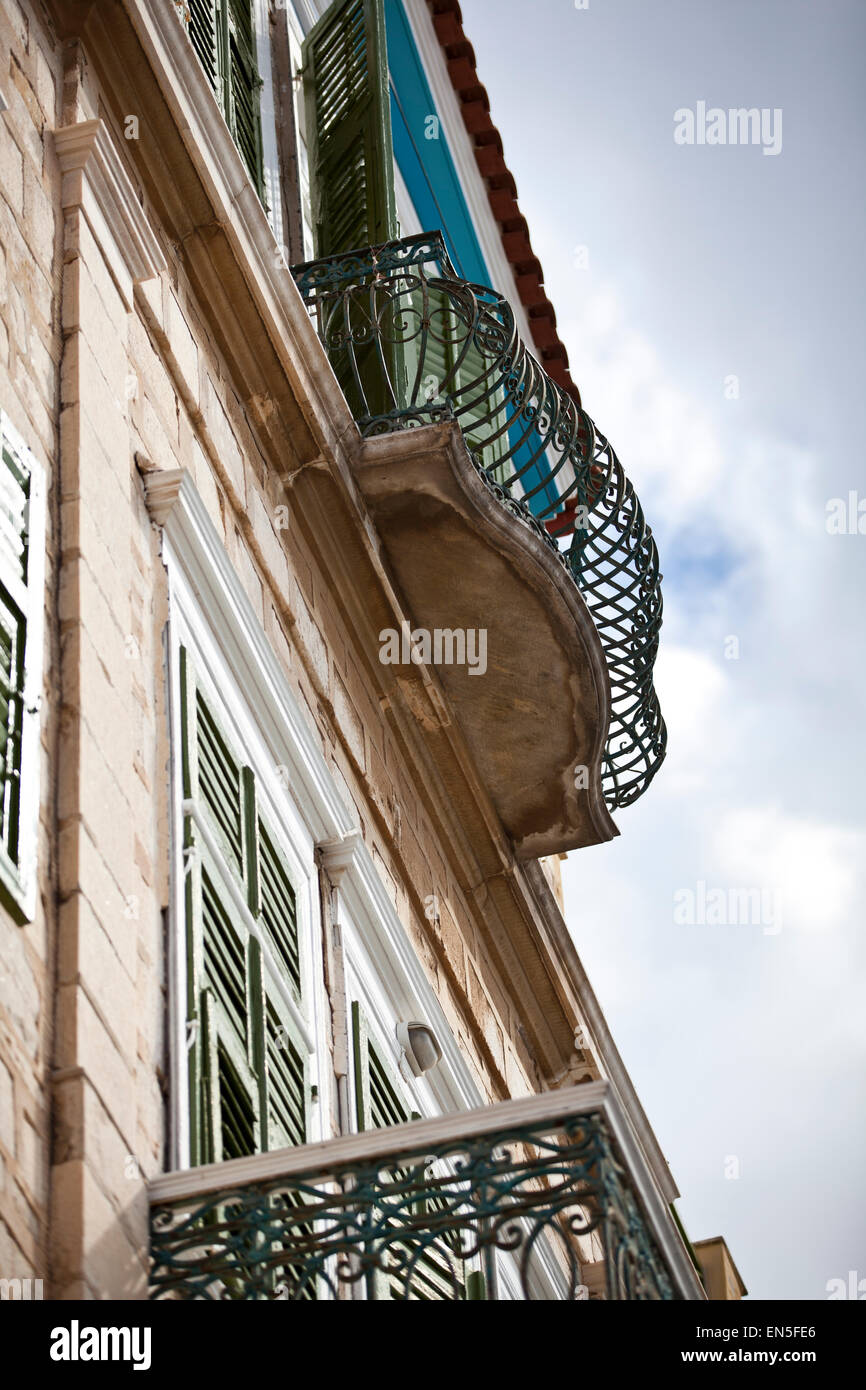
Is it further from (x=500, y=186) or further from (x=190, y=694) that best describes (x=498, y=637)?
(x=500, y=186)

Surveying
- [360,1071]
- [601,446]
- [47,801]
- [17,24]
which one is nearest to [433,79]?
[601,446]

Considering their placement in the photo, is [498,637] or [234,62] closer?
[498,637]

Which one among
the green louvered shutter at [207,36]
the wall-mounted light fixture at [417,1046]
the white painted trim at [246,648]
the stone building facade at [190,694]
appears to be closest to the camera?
the stone building facade at [190,694]

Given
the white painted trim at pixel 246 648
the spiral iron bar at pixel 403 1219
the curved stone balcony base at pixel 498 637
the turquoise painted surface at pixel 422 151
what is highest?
the turquoise painted surface at pixel 422 151

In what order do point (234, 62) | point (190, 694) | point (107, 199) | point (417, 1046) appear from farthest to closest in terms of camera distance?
1. point (234, 62)
2. point (417, 1046)
3. point (107, 199)
4. point (190, 694)

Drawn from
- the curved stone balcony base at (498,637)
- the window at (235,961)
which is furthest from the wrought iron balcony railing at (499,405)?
the window at (235,961)

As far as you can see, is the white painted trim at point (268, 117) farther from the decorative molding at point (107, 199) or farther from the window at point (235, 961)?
the window at point (235, 961)

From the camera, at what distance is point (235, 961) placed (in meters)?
5.21

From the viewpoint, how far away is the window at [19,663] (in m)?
4.12

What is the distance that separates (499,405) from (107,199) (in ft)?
8.04

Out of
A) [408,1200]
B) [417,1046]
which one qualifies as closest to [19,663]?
[408,1200]

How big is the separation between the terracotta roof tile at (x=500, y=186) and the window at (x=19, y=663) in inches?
312

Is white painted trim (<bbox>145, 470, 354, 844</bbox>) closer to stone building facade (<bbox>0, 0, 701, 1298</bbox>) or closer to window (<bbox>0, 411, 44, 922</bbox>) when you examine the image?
stone building facade (<bbox>0, 0, 701, 1298</bbox>)

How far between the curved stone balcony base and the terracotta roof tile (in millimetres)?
4280
